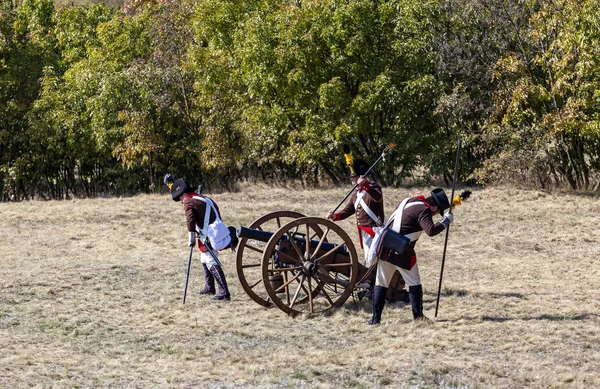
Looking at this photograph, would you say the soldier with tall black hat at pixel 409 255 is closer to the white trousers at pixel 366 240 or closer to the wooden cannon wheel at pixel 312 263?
the wooden cannon wheel at pixel 312 263

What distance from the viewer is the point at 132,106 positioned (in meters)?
29.4

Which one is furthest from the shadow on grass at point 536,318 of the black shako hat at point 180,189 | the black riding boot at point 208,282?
the black shako hat at point 180,189

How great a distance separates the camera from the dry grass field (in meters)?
8.30

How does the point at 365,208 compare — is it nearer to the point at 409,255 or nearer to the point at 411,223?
the point at 411,223

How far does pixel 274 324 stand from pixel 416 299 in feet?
5.69

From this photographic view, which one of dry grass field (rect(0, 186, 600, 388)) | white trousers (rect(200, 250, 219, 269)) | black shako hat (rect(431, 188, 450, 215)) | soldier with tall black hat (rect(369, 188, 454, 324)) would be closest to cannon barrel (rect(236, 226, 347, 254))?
dry grass field (rect(0, 186, 600, 388))

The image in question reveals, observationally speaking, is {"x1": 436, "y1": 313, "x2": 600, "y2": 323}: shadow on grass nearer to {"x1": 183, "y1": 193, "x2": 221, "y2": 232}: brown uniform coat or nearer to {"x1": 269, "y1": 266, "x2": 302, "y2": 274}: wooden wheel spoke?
{"x1": 269, "y1": 266, "x2": 302, "y2": 274}: wooden wheel spoke

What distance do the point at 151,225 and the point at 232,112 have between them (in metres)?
11.2

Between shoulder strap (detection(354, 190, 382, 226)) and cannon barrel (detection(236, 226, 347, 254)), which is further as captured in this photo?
shoulder strap (detection(354, 190, 382, 226))

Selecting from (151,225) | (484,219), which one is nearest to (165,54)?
(151,225)

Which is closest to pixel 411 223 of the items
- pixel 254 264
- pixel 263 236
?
pixel 263 236

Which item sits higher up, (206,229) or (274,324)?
(206,229)

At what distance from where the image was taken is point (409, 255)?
1016 centimetres

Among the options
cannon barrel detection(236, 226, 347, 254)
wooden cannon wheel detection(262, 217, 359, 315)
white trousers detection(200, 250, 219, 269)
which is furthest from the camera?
white trousers detection(200, 250, 219, 269)
